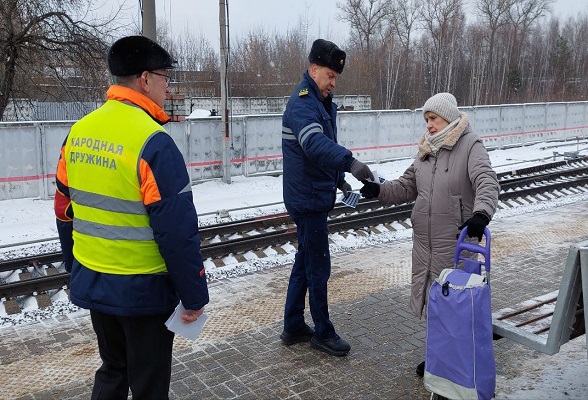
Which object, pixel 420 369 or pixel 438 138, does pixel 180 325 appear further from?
pixel 420 369

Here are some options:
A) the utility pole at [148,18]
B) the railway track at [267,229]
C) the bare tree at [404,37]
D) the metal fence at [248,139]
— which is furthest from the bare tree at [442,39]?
the utility pole at [148,18]

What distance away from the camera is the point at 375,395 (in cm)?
431

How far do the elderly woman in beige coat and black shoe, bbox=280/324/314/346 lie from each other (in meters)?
1.27

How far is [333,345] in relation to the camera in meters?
4.95

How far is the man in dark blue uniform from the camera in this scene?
438cm

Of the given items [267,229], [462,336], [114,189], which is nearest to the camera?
[114,189]

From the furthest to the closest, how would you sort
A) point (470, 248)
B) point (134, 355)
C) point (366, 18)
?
point (366, 18), point (470, 248), point (134, 355)

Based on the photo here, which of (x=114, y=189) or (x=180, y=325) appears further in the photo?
(x=180, y=325)

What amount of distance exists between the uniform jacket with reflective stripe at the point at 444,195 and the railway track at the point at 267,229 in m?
4.24

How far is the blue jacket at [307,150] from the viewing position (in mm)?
4434

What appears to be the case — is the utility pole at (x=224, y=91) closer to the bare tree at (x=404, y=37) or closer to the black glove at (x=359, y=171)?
the black glove at (x=359, y=171)

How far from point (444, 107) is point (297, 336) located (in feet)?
7.88

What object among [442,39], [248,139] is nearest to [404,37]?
[442,39]

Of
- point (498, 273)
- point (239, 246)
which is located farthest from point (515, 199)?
point (239, 246)
